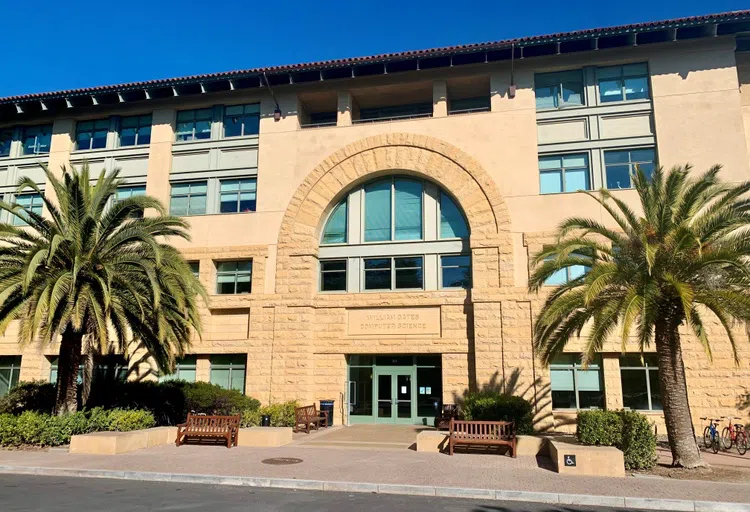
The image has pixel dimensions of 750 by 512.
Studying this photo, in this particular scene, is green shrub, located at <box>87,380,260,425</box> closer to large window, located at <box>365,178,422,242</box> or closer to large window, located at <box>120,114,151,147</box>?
large window, located at <box>365,178,422,242</box>

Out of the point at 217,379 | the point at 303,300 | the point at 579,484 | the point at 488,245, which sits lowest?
the point at 579,484

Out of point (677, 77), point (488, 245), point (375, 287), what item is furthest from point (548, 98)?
point (375, 287)

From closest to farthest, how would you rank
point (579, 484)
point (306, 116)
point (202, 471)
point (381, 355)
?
point (579, 484)
point (202, 471)
point (381, 355)
point (306, 116)

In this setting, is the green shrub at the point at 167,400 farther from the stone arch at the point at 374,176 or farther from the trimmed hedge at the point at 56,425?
the stone arch at the point at 374,176

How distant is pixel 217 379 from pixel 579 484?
58.4ft

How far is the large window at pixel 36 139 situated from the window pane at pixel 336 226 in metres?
16.2

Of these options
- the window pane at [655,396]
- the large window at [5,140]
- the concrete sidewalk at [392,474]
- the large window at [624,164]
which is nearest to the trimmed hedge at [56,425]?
the concrete sidewalk at [392,474]

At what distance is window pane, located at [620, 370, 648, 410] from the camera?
2189cm

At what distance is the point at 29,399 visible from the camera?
71.0 feet

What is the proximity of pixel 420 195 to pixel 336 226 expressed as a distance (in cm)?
413

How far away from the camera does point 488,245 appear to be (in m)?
23.8

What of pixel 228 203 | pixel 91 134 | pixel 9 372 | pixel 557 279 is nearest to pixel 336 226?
pixel 228 203

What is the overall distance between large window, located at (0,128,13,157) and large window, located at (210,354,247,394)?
17.1 meters

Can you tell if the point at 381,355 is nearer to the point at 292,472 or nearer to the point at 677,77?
the point at 292,472
